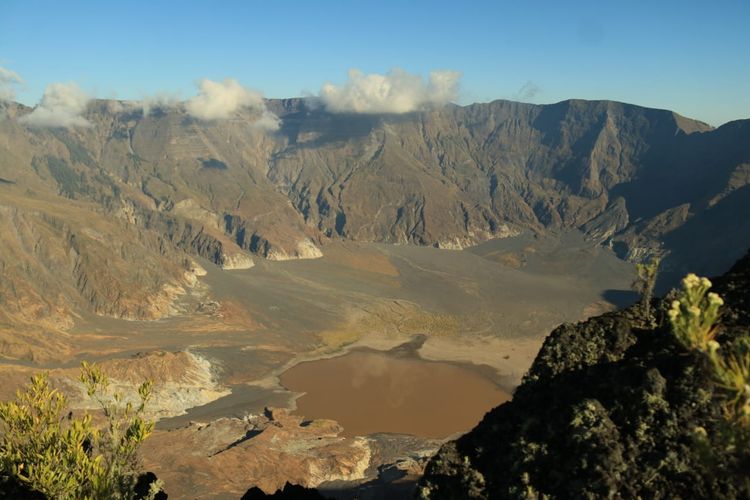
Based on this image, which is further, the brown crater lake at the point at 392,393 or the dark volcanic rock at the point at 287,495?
the brown crater lake at the point at 392,393

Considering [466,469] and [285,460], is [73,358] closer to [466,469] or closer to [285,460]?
[285,460]

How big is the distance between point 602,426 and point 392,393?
63.9m

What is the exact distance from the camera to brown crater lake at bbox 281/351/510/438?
74.2 metres

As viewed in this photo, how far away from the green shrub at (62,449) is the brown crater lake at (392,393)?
55189mm

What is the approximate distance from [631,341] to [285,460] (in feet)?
121

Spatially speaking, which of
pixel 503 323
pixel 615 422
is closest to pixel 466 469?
pixel 615 422

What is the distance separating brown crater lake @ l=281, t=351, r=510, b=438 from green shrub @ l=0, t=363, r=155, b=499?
2173 inches

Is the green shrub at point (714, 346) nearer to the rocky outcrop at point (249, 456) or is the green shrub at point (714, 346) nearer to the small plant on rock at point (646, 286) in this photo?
the small plant on rock at point (646, 286)

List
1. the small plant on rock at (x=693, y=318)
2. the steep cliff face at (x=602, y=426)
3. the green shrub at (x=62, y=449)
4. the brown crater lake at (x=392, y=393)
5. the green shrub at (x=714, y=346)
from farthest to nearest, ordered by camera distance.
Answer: the brown crater lake at (x=392, y=393), the steep cliff face at (x=602, y=426), the green shrub at (x=62, y=449), the small plant on rock at (x=693, y=318), the green shrub at (x=714, y=346)

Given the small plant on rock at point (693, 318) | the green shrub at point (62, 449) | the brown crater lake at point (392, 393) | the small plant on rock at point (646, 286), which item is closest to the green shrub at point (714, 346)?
the small plant on rock at point (693, 318)

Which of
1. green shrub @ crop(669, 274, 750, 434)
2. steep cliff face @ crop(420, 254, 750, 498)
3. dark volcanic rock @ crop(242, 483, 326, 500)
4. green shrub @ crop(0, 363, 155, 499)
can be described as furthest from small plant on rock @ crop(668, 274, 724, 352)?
dark volcanic rock @ crop(242, 483, 326, 500)

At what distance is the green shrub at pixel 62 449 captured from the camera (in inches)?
612

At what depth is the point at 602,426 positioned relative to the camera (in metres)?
23.4

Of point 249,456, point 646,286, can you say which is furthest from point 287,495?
point 646,286
